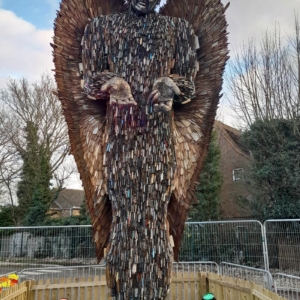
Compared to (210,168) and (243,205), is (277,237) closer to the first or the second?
(243,205)

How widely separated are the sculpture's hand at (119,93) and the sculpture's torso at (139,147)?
0.21ft

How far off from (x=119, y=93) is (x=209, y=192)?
9.55m

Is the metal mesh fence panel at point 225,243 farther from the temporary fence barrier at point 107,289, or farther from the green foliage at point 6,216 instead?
the green foliage at point 6,216

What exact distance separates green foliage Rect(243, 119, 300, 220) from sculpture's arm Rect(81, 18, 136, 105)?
299 inches

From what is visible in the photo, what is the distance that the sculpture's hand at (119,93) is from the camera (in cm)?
270

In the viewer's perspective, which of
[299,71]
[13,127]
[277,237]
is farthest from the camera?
[13,127]

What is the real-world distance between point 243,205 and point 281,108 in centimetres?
323

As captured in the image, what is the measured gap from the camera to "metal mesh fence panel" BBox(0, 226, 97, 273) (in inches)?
296

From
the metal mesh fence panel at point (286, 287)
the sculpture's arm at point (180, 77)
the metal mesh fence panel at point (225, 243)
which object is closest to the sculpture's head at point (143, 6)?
the sculpture's arm at point (180, 77)

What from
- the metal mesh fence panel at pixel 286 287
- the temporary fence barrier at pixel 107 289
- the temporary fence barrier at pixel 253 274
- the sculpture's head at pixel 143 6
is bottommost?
the metal mesh fence panel at pixel 286 287

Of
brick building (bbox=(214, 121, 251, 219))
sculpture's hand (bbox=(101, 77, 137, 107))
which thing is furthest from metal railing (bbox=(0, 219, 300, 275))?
brick building (bbox=(214, 121, 251, 219))

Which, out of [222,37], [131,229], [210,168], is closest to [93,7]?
[222,37]

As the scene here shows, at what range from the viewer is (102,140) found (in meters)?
2.92

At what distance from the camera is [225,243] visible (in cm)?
721
